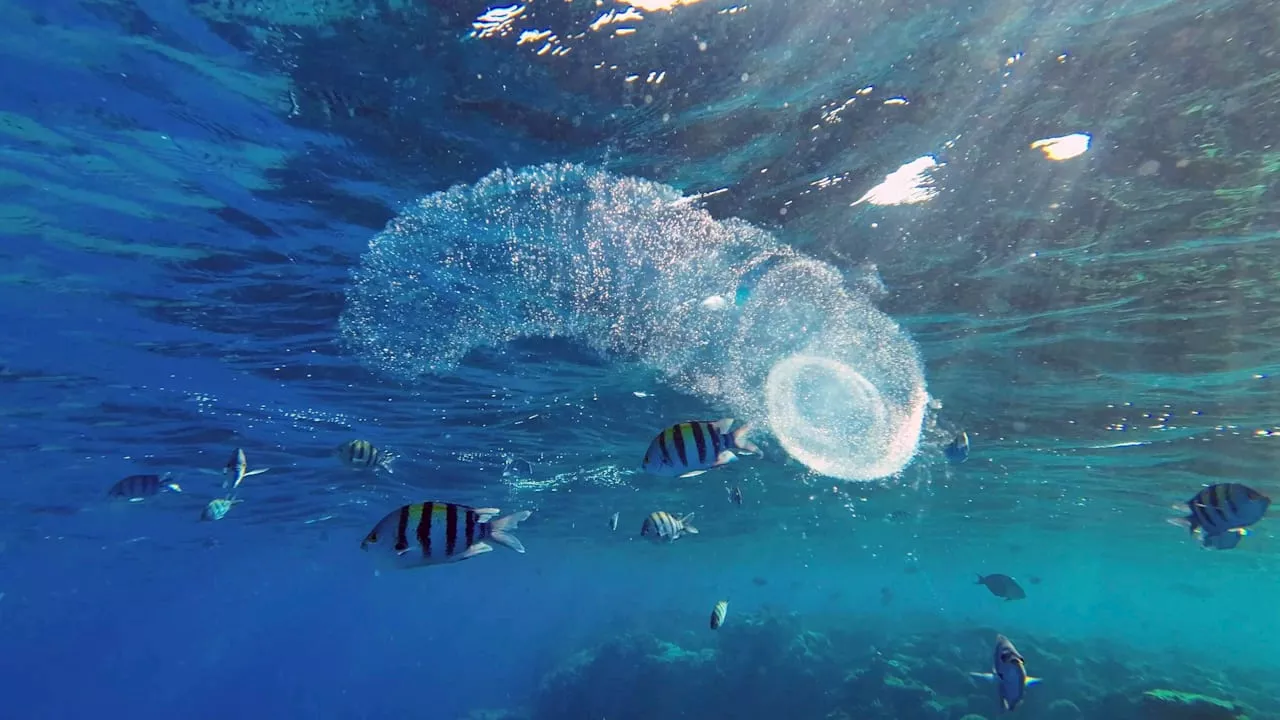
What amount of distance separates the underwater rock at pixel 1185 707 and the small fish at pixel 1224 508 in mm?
14180

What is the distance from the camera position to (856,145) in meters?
9.61

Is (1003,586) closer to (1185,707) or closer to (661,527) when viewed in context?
(1185,707)

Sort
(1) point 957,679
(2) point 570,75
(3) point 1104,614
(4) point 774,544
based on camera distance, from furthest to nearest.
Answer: (3) point 1104,614
(4) point 774,544
(1) point 957,679
(2) point 570,75

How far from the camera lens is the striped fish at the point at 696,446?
4.91 metres

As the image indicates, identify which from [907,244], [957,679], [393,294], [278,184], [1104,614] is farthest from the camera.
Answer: [1104,614]

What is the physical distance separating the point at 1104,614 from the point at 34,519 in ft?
691

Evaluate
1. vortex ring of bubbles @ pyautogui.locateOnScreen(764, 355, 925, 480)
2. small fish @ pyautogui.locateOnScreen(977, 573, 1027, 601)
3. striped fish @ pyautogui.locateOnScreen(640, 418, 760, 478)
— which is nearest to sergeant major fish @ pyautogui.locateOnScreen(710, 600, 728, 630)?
striped fish @ pyautogui.locateOnScreen(640, 418, 760, 478)

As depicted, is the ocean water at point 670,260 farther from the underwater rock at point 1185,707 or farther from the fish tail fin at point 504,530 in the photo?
the fish tail fin at point 504,530

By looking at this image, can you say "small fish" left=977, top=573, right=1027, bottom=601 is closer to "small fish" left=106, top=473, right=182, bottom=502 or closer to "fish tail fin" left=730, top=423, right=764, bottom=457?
"fish tail fin" left=730, top=423, right=764, bottom=457

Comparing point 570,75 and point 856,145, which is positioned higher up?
point 570,75

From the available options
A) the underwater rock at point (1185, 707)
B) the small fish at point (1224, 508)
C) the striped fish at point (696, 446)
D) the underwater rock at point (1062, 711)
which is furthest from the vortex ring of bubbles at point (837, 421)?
the striped fish at point (696, 446)

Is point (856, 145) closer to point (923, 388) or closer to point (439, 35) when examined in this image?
point (439, 35)

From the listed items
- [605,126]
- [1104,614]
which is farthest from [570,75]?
[1104,614]

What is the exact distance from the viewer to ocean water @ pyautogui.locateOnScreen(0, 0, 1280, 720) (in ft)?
25.8
